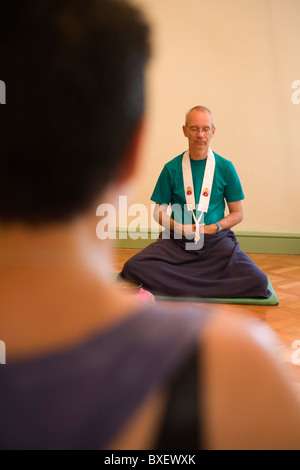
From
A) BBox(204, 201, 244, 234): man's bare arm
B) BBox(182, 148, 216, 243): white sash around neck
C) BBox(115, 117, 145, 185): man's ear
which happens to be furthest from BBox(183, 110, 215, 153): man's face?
BBox(115, 117, 145, 185): man's ear

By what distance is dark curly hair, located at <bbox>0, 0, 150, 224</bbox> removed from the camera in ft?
1.49

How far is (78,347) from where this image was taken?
17.8 inches

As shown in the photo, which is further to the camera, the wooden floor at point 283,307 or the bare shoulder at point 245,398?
the wooden floor at point 283,307

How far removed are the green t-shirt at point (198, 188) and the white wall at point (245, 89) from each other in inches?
71.4

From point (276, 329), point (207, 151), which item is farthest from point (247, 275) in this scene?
point (207, 151)

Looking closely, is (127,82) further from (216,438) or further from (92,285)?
(216,438)

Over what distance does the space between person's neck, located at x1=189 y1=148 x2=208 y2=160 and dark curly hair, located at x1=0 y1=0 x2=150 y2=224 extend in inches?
146

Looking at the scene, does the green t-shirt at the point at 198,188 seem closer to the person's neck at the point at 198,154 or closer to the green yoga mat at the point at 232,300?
the person's neck at the point at 198,154

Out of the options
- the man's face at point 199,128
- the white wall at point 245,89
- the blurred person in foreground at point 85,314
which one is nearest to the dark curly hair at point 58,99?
the blurred person in foreground at point 85,314

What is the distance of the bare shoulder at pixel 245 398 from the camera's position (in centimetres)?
43

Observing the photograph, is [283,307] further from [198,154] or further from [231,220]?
[198,154]

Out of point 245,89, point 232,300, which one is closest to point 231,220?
point 232,300

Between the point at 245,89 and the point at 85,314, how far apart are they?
599 cm

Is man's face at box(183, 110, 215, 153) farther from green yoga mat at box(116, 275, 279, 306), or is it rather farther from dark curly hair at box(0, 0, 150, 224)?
dark curly hair at box(0, 0, 150, 224)
